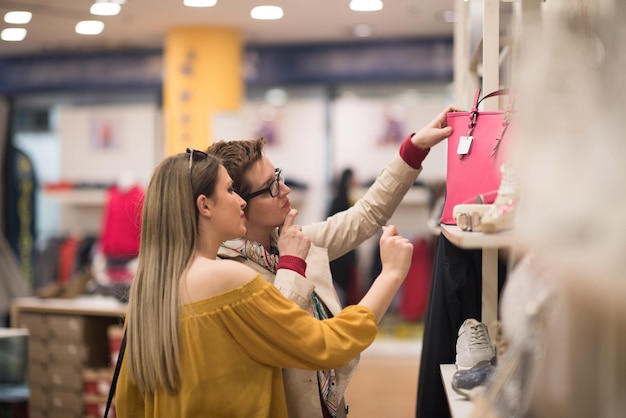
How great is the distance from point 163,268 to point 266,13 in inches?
220

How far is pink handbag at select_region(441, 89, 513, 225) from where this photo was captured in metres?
2.04

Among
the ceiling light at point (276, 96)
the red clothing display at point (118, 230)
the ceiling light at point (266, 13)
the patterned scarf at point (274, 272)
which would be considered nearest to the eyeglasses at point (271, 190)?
the patterned scarf at point (274, 272)

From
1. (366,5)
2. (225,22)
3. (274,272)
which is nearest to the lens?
(274,272)

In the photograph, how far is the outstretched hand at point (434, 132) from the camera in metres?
2.37

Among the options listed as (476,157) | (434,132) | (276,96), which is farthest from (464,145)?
(276,96)

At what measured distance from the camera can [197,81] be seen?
7719 millimetres

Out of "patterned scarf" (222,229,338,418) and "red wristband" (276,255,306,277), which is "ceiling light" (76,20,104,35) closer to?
"patterned scarf" (222,229,338,418)

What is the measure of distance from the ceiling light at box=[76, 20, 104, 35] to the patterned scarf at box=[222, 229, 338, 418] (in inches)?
229

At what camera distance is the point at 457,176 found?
2166 millimetres

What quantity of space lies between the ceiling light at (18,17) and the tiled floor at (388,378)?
4220 mm

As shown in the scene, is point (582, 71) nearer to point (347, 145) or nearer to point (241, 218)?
point (241, 218)

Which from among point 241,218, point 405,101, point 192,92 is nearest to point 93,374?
point 192,92

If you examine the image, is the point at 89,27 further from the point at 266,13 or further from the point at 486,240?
the point at 486,240

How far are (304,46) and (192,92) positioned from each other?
1.86m
